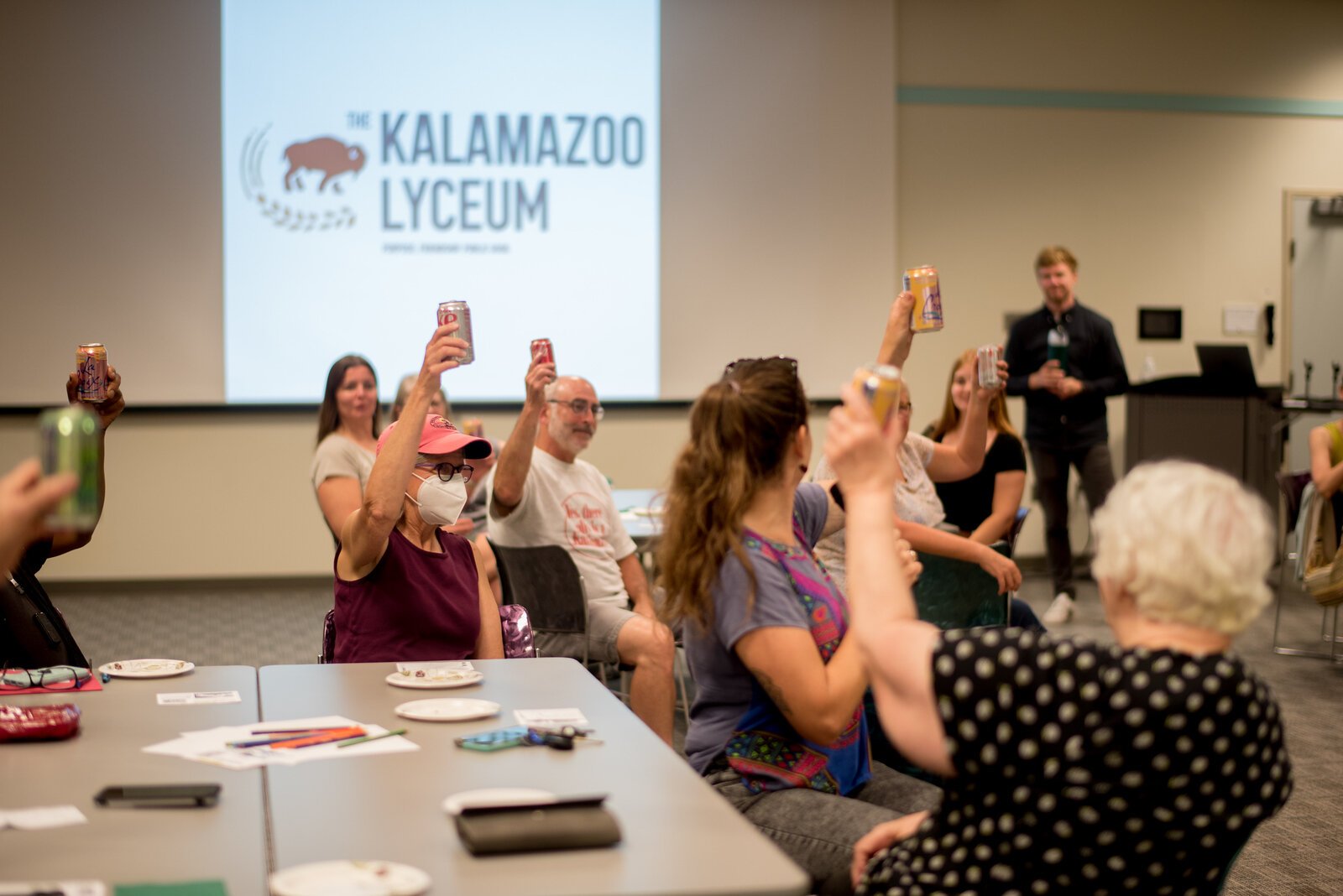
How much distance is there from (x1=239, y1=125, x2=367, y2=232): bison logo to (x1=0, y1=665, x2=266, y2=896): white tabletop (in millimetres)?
5632

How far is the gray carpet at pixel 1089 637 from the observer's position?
11.4 ft

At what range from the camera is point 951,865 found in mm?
1648

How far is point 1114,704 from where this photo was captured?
149 centimetres

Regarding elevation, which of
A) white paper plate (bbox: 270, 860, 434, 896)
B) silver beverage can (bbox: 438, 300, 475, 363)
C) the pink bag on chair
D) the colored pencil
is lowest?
the pink bag on chair

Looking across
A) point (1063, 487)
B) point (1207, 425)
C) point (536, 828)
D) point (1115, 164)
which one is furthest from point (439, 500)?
point (1115, 164)

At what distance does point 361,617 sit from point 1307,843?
2.61 meters

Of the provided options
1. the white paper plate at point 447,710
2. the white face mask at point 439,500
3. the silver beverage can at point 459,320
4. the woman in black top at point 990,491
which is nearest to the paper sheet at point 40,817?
the white paper plate at point 447,710

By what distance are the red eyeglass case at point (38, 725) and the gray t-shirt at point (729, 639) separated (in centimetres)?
101

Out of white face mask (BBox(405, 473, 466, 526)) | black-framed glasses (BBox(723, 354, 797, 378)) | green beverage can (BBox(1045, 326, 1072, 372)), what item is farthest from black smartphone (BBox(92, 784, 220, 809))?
green beverage can (BBox(1045, 326, 1072, 372))

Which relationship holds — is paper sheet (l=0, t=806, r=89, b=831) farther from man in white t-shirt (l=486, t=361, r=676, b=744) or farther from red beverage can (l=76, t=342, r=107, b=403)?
man in white t-shirt (l=486, t=361, r=676, b=744)

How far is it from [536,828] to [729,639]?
25.5 inches

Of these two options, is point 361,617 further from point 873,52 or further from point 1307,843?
point 873,52

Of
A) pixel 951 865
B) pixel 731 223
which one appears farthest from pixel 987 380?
pixel 731 223

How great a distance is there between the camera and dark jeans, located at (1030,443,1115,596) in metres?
7.30
